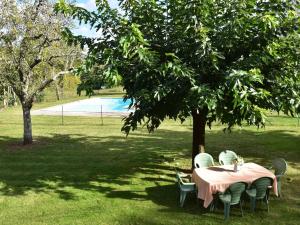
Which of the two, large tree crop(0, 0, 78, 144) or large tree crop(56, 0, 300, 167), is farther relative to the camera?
large tree crop(0, 0, 78, 144)

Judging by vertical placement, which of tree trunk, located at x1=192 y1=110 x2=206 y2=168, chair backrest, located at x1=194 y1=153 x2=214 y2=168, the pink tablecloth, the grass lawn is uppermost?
tree trunk, located at x1=192 y1=110 x2=206 y2=168

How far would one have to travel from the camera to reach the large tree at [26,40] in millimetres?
16906

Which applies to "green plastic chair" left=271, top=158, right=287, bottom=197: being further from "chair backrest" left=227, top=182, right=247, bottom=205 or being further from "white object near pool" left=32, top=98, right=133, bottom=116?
"white object near pool" left=32, top=98, right=133, bottom=116

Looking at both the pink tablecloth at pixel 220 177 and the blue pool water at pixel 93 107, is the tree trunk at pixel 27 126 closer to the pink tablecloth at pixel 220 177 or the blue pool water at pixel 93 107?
the pink tablecloth at pixel 220 177

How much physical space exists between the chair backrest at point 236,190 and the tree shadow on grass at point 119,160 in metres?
0.92

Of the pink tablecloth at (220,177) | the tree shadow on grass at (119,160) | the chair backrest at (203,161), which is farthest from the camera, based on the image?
the tree shadow on grass at (119,160)

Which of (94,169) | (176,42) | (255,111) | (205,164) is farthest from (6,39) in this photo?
(255,111)

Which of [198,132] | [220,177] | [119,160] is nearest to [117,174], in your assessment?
[119,160]

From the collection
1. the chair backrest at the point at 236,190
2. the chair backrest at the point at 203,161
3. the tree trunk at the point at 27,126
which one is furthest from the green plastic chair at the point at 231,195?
the tree trunk at the point at 27,126

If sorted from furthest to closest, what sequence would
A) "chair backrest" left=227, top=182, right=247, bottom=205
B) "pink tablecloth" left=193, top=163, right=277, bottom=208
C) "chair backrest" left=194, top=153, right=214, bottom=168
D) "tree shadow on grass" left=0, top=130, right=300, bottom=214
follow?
"tree shadow on grass" left=0, top=130, right=300, bottom=214 < "chair backrest" left=194, top=153, right=214, bottom=168 < "pink tablecloth" left=193, top=163, right=277, bottom=208 < "chair backrest" left=227, top=182, right=247, bottom=205

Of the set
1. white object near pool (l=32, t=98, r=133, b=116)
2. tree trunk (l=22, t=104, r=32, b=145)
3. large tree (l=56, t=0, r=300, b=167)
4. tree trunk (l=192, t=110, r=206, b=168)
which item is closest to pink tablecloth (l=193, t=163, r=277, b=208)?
large tree (l=56, t=0, r=300, b=167)

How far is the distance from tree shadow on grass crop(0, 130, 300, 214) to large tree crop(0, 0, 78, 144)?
3.31 meters

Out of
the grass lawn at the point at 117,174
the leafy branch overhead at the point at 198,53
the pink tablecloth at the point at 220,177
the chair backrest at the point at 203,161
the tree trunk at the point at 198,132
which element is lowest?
the grass lawn at the point at 117,174

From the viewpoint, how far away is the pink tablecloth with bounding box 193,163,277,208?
32.2 feet
